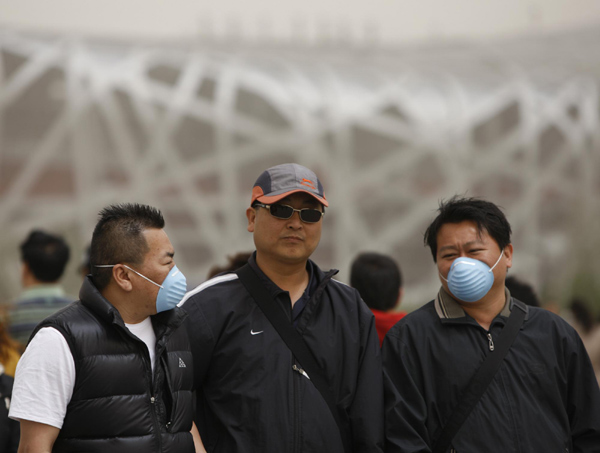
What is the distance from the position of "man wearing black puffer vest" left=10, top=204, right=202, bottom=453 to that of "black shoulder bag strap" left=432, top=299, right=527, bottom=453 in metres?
0.99

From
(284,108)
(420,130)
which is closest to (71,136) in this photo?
(284,108)

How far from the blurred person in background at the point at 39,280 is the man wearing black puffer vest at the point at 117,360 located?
2084 millimetres

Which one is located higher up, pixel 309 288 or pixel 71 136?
pixel 71 136

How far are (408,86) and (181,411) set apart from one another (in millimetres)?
13437

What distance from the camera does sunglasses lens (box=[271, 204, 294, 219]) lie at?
2.81 metres

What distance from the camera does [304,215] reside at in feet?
9.23

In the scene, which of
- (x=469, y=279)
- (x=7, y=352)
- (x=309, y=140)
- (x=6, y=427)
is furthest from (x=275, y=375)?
(x=309, y=140)

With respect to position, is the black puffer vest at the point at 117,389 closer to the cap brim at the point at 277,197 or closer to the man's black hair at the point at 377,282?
the cap brim at the point at 277,197

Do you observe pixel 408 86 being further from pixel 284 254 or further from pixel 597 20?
pixel 284 254

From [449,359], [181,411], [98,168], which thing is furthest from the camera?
[98,168]

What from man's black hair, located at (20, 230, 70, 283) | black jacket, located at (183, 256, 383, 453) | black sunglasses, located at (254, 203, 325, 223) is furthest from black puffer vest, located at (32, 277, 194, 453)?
man's black hair, located at (20, 230, 70, 283)

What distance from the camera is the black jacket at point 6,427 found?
9.53ft

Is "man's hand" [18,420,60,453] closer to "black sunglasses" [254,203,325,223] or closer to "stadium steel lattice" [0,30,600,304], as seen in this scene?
"black sunglasses" [254,203,325,223]

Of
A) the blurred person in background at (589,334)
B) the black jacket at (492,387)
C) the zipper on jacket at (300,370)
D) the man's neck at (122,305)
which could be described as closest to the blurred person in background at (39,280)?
the man's neck at (122,305)
